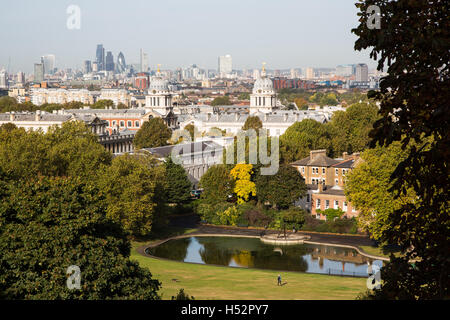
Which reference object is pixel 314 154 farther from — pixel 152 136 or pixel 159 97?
pixel 159 97

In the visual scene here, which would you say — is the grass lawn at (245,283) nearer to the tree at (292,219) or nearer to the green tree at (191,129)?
the tree at (292,219)

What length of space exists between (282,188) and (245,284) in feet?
71.8

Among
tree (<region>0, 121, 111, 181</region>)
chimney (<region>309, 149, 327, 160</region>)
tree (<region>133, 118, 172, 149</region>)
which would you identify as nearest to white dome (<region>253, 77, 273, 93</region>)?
tree (<region>133, 118, 172, 149</region>)

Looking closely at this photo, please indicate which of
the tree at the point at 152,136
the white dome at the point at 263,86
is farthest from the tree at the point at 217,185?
the white dome at the point at 263,86

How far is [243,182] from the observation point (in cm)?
5888

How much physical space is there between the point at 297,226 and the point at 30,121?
200 ft

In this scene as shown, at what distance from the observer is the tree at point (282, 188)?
55.8 meters

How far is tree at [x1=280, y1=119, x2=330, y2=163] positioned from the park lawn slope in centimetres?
3295

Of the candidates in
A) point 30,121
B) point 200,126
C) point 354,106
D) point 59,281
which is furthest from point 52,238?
point 200,126

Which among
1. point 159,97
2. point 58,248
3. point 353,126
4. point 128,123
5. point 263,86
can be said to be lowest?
point 58,248

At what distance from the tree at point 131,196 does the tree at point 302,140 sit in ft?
75.7

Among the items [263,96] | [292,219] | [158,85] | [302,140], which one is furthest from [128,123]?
[292,219]

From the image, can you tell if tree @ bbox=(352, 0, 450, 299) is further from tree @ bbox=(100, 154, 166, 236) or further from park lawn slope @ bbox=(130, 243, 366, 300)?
tree @ bbox=(100, 154, 166, 236)
